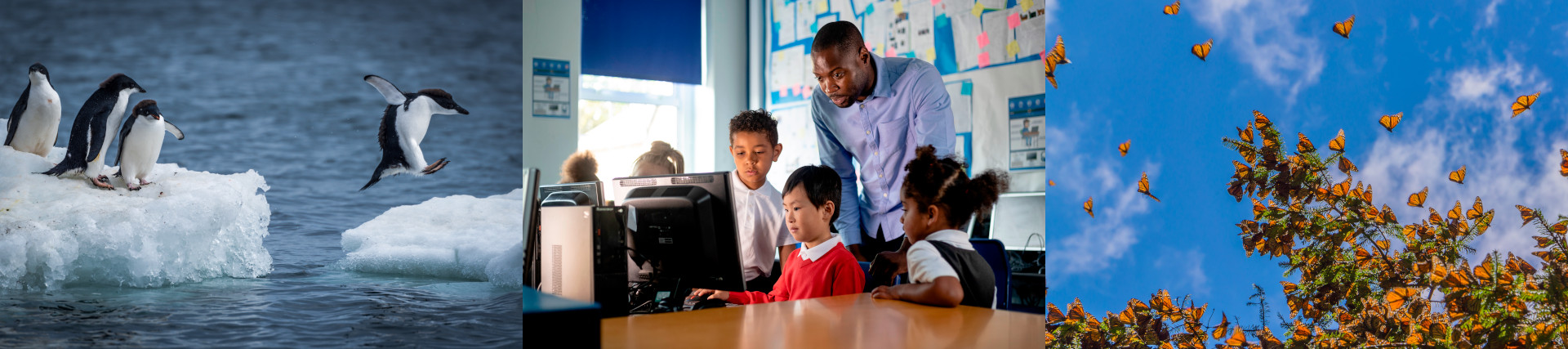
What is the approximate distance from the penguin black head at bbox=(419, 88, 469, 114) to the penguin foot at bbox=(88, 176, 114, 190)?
1.73ft

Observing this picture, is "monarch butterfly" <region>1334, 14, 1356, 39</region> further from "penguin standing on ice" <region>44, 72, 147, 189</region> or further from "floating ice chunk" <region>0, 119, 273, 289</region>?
"penguin standing on ice" <region>44, 72, 147, 189</region>

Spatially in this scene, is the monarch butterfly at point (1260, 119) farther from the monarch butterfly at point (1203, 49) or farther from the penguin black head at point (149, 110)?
the penguin black head at point (149, 110)

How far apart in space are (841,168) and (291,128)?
1178mm

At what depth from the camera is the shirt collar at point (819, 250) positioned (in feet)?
6.63

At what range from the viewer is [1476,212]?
3.82 ft

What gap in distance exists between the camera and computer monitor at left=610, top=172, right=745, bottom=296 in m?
1.63

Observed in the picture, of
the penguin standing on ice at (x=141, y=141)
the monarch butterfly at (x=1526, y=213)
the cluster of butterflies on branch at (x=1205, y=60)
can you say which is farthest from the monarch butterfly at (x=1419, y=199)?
the penguin standing on ice at (x=141, y=141)

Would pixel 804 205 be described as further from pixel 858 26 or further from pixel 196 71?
pixel 196 71

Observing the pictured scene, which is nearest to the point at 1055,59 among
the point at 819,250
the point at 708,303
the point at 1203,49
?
the point at 1203,49

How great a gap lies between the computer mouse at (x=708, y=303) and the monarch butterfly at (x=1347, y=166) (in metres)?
Result: 1.06

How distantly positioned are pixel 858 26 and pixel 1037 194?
0.63 metres

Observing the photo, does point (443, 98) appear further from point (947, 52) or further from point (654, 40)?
point (947, 52)

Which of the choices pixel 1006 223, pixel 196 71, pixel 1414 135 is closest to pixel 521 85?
pixel 196 71

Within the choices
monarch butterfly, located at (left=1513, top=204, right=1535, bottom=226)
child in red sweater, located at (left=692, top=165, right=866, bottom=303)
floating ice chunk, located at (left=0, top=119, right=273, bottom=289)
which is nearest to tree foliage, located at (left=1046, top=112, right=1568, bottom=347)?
monarch butterfly, located at (left=1513, top=204, right=1535, bottom=226)
